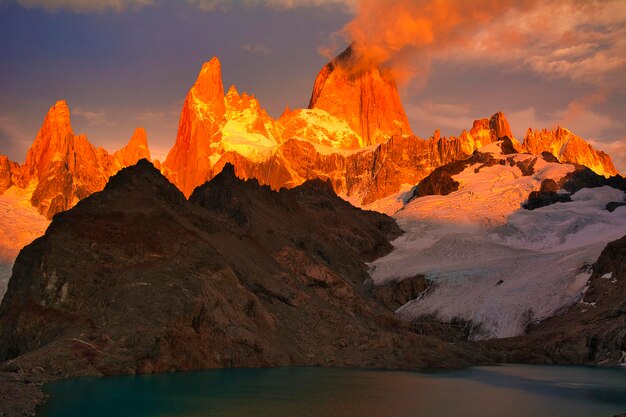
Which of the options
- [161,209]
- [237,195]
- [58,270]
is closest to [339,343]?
[161,209]

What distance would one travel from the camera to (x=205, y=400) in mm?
61156

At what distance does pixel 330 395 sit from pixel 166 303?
25623 millimetres

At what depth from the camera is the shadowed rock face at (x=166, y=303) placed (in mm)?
80750

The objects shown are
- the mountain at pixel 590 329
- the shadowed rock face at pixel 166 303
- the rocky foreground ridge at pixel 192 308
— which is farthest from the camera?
the mountain at pixel 590 329

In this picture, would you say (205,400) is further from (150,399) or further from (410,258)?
(410,258)

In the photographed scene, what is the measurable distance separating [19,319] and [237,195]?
66.9m

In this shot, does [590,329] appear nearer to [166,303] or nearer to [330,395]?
[330,395]

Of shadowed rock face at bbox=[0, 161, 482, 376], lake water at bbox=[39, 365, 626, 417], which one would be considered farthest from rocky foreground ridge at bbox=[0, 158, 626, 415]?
lake water at bbox=[39, 365, 626, 417]

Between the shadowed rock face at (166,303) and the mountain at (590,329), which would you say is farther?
the mountain at (590,329)

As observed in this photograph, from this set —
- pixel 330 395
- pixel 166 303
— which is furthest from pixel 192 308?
pixel 330 395

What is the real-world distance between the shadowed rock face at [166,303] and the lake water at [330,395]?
15.1ft

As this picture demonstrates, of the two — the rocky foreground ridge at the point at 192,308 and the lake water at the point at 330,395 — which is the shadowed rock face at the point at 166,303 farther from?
the lake water at the point at 330,395

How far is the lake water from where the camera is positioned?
57219 mm

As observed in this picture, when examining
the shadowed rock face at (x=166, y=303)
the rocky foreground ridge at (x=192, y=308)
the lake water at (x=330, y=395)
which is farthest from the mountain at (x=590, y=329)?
the lake water at (x=330, y=395)
